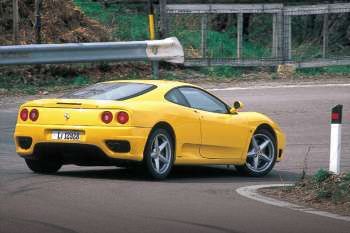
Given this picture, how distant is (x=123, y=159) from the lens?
1259 centimetres

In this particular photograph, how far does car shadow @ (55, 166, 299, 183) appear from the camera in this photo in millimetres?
13192

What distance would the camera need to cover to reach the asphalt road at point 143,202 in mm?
9422

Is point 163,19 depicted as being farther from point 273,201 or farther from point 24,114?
point 273,201

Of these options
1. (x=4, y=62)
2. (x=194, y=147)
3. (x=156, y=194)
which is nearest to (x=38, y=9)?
(x=4, y=62)

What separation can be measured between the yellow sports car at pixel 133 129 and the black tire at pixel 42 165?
1cm

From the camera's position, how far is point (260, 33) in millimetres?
25531

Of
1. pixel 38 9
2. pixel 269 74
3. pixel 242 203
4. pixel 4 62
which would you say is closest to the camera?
pixel 242 203

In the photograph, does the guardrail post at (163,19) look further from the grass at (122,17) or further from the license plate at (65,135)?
the license plate at (65,135)

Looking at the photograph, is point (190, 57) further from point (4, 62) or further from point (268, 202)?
point (268, 202)

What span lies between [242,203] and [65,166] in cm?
437

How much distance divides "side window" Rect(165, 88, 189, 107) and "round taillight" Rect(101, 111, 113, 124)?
3.45ft

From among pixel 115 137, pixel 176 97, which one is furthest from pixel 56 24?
pixel 115 137

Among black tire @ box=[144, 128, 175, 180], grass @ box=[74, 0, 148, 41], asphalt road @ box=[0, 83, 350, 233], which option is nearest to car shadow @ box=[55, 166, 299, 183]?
asphalt road @ box=[0, 83, 350, 233]

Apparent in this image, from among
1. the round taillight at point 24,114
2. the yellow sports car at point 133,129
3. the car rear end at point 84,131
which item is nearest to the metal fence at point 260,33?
the yellow sports car at point 133,129
